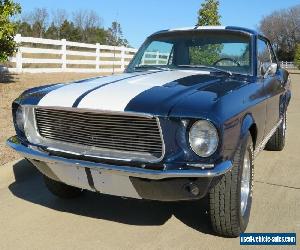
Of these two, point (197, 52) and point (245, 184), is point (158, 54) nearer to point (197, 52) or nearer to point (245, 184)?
point (197, 52)

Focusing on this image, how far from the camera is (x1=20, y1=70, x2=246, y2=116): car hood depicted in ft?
9.96

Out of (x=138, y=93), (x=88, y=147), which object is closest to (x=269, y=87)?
(x=138, y=93)

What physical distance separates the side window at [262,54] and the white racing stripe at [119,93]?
1.06 metres

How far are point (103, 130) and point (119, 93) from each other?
0.30 m

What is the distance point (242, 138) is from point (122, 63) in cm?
1977

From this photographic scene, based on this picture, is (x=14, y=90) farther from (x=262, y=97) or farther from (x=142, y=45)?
(x=262, y=97)

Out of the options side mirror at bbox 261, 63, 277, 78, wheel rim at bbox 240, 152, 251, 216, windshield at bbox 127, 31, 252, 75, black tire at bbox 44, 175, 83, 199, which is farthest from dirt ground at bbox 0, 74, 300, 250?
windshield at bbox 127, 31, 252, 75

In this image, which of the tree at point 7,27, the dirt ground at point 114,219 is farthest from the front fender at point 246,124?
A: the tree at point 7,27

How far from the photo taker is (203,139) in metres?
2.95

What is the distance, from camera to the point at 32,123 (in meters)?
3.60

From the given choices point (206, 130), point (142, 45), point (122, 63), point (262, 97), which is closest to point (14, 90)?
point (142, 45)

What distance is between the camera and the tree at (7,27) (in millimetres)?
10648

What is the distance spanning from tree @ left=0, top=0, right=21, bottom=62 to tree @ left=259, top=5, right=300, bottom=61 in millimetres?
67314

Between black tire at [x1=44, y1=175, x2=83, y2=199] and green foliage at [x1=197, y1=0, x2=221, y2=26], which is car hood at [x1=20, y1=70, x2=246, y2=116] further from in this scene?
green foliage at [x1=197, y1=0, x2=221, y2=26]
